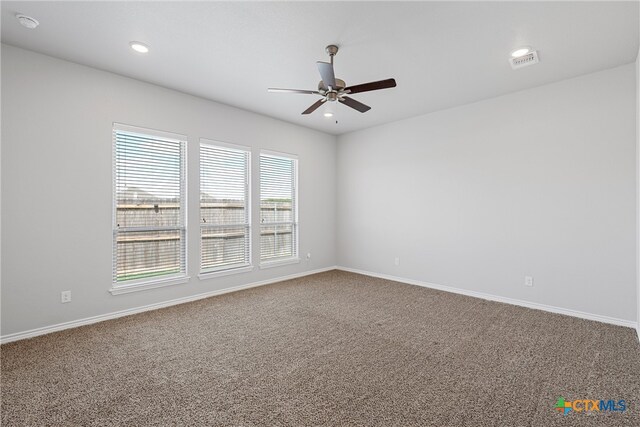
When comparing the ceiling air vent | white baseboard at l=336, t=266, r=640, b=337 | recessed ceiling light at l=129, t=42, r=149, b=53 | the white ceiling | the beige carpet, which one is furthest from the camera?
white baseboard at l=336, t=266, r=640, b=337

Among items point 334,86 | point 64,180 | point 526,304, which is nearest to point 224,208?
point 64,180

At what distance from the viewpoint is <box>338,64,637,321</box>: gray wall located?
3.38 metres

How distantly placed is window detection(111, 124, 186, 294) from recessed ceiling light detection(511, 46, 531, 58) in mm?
4128

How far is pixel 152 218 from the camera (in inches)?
153

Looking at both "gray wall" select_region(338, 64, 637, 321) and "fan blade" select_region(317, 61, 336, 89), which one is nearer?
"fan blade" select_region(317, 61, 336, 89)

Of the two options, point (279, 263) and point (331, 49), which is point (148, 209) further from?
point (331, 49)

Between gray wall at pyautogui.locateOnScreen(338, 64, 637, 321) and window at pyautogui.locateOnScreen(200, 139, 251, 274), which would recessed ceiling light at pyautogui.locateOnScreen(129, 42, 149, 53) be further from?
gray wall at pyautogui.locateOnScreen(338, 64, 637, 321)

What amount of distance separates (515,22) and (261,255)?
14.5 ft

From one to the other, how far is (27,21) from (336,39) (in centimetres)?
265

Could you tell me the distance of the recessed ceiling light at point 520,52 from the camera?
2970mm

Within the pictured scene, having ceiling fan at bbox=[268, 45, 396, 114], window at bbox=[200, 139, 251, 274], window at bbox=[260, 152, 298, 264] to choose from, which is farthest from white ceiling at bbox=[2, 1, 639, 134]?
window at bbox=[260, 152, 298, 264]

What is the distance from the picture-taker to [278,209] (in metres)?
5.46

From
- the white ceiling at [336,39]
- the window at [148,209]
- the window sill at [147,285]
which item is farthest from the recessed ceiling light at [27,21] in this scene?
the window sill at [147,285]

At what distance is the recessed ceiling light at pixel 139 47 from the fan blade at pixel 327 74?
5.98 ft
